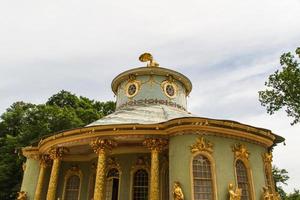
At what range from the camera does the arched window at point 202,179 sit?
483 inches

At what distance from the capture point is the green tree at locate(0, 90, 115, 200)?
29013 mm

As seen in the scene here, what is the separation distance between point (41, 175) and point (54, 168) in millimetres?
1529

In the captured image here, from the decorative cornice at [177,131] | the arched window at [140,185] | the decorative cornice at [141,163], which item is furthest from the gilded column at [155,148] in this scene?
the arched window at [140,185]

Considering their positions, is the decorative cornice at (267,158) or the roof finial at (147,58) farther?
the roof finial at (147,58)

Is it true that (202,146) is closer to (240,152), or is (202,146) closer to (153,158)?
(240,152)

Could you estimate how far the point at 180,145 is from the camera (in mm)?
12977

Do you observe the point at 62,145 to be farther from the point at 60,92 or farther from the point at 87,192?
the point at 60,92

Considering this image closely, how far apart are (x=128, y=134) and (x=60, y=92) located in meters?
28.2

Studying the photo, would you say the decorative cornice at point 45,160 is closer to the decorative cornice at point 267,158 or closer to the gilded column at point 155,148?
the gilded column at point 155,148

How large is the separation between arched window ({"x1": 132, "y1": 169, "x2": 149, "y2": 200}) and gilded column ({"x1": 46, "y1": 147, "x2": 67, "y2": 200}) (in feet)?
12.9

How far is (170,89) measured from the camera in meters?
20.1

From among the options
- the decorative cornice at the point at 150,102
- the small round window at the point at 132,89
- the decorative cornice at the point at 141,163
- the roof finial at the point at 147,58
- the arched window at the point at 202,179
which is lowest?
the arched window at the point at 202,179

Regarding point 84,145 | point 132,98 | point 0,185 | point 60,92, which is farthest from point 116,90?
point 60,92

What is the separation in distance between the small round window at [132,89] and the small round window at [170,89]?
1883 mm
